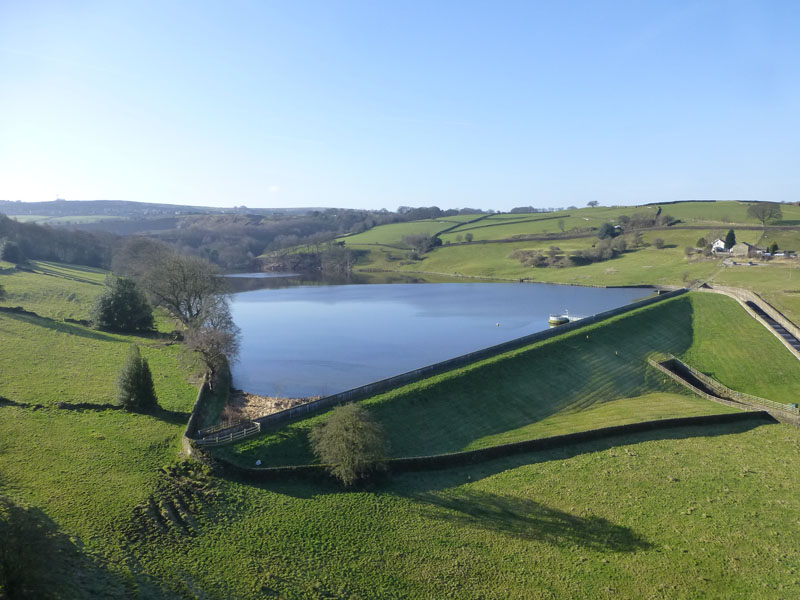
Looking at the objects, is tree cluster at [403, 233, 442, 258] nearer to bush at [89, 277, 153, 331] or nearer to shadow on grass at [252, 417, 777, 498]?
bush at [89, 277, 153, 331]

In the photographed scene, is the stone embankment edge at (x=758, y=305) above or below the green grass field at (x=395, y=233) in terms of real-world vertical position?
below

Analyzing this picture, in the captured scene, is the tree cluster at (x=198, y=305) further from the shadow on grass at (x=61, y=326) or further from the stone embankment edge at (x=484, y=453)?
the stone embankment edge at (x=484, y=453)

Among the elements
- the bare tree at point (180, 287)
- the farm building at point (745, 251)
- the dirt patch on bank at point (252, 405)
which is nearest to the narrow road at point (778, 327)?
the farm building at point (745, 251)

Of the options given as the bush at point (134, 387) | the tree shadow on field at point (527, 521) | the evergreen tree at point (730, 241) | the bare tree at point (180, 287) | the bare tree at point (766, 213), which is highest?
the bare tree at point (766, 213)

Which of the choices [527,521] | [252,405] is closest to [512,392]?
[527,521]

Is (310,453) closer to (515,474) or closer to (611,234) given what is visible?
(515,474)

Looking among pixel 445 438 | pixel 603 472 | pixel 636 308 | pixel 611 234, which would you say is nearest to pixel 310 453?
pixel 445 438
